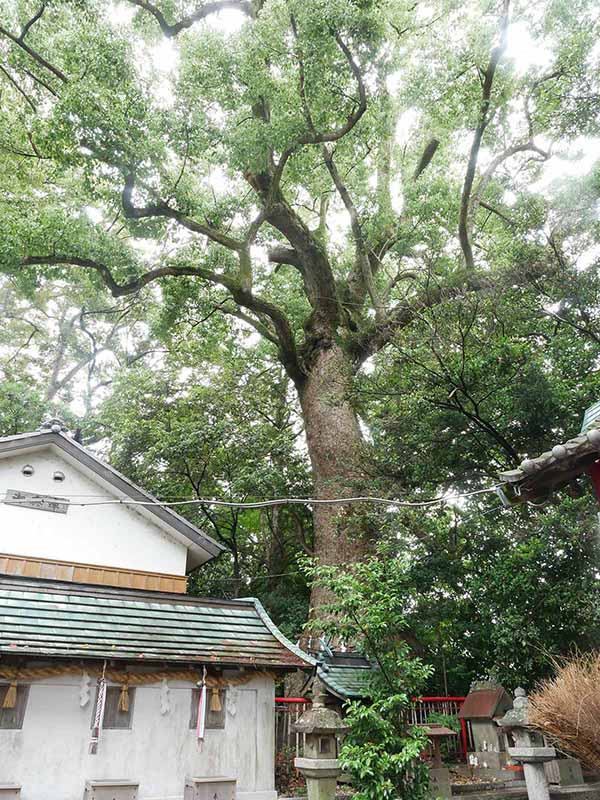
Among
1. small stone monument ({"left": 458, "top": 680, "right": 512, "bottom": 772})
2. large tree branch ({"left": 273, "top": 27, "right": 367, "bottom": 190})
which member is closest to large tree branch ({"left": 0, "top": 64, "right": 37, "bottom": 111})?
large tree branch ({"left": 273, "top": 27, "right": 367, "bottom": 190})

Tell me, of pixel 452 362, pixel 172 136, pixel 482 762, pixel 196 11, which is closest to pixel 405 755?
pixel 482 762

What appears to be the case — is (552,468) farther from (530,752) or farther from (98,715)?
(98,715)

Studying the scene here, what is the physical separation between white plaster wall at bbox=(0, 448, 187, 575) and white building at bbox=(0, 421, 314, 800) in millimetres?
45

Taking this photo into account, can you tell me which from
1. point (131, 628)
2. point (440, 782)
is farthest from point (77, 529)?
point (440, 782)

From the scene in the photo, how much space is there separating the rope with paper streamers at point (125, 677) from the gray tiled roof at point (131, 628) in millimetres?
368

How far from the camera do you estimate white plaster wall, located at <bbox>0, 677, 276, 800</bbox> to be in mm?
7648

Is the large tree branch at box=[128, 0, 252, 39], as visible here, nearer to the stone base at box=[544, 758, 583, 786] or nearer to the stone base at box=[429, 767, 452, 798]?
the stone base at box=[429, 767, 452, 798]

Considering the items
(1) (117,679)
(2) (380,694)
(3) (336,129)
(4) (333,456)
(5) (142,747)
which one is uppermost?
(3) (336,129)

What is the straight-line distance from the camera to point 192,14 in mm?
14070

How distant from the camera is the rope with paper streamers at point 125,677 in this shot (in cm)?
772

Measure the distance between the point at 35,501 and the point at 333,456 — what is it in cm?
675

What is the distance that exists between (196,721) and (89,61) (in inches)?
481

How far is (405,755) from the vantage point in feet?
22.4

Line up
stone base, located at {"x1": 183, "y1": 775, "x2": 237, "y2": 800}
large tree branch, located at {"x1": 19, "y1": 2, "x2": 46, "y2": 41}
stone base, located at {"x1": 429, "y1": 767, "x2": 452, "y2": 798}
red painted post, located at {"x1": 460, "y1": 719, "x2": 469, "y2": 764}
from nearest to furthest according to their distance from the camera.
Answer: stone base, located at {"x1": 183, "y1": 775, "x2": 237, "y2": 800} → stone base, located at {"x1": 429, "y1": 767, "x2": 452, "y2": 798} → large tree branch, located at {"x1": 19, "y1": 2, "x2": 46, "y2": 41} → red painted post, located at {"x1": 460, "y1": 719, "x2": 469, "y2": 764}
